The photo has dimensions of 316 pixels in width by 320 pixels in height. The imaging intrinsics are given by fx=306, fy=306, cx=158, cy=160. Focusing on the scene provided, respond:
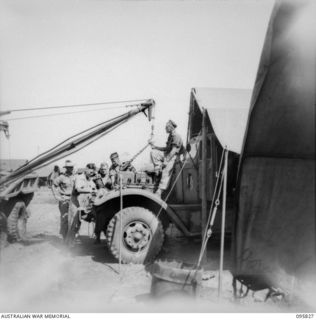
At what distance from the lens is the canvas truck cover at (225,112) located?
5.05 m

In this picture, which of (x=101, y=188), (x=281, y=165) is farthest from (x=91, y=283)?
(x=281, y=165)

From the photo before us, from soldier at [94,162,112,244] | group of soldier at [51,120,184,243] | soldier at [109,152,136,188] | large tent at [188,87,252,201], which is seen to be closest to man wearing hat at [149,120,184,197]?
group of soldier at [51,120,184,243]

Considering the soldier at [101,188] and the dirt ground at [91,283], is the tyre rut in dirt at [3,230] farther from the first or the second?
the soldier at [101,188]

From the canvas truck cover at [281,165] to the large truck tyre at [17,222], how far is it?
16.8 ft

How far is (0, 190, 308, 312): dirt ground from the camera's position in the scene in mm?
3996

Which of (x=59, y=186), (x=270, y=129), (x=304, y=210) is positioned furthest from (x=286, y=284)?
(x=59, y=186)

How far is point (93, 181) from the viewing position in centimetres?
834

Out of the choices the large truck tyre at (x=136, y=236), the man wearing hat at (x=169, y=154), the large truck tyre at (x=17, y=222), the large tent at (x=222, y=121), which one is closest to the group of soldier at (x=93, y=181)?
the man wearing hat at (x=169, y=154)

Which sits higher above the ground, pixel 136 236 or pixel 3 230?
pixel 136 236

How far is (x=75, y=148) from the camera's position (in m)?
5.50

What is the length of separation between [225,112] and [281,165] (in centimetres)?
187

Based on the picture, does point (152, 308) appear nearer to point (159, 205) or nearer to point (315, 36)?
point (159, 205)

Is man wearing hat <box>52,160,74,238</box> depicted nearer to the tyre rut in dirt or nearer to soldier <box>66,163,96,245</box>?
soldier <box>66,163,96,245</box>

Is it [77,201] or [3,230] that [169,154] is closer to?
[77,201]
